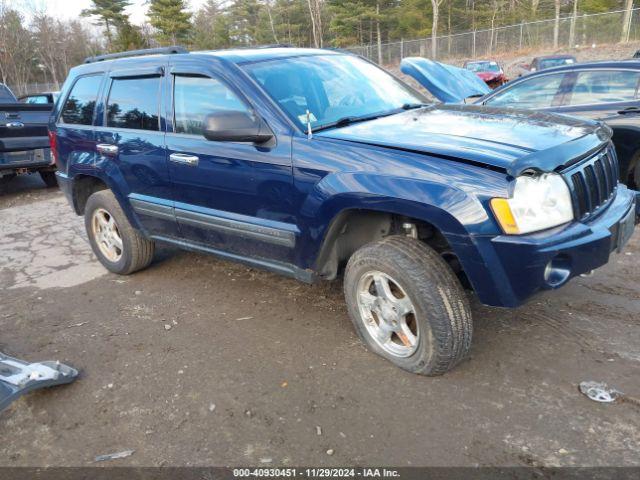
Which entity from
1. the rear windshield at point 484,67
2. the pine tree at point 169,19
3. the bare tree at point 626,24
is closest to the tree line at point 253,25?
the pine tree at point 169,19

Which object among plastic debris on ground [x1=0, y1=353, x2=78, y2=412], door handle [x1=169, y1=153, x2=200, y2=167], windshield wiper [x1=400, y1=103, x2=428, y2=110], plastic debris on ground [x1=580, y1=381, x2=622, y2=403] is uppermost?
windshield wiper [x1=400, y1=103, x2=428, y2=110]

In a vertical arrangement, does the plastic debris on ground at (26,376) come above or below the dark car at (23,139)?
below

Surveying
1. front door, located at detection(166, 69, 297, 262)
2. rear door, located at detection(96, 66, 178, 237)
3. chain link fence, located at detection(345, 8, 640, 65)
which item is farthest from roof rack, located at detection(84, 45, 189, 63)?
chain link fence, located at detection(345, 8, 640, 65)

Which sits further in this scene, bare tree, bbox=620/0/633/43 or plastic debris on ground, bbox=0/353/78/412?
bare tree, bbox=620/0/633/43

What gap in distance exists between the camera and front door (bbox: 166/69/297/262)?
10.7 feet

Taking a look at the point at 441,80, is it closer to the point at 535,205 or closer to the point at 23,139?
the point at 535,205

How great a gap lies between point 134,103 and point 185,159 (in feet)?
2.93

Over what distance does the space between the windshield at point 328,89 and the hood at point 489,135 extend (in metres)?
0.20

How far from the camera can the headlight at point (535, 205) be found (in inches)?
96.9

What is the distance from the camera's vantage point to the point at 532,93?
20.7ft

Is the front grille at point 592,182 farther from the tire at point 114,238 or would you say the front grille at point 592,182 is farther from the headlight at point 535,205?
the tire at point 114,238

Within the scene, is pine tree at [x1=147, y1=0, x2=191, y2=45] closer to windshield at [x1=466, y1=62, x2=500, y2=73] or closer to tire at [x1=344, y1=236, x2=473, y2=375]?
windshield at [x1=466, y1=62, x2=500, y2=73]

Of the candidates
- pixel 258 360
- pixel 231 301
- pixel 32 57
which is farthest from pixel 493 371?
pixel 32 57

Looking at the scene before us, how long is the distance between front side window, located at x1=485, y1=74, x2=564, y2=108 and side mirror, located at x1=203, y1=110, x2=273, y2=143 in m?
4.09
